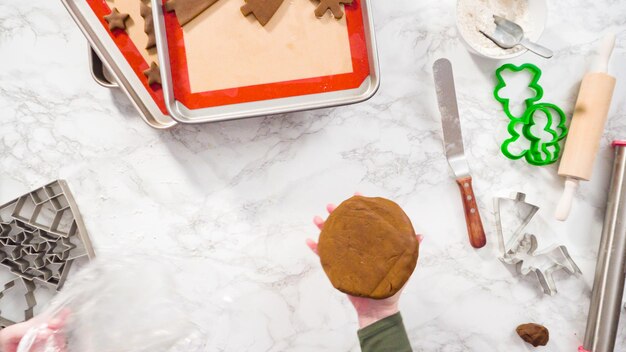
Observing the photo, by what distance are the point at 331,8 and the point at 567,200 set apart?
55 centimetres

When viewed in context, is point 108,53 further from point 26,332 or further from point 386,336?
point 386,336

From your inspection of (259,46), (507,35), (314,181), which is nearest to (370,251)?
(314,181)

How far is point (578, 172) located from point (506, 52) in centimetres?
25

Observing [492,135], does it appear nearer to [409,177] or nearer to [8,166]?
[409,177]

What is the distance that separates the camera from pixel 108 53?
32.6 inches

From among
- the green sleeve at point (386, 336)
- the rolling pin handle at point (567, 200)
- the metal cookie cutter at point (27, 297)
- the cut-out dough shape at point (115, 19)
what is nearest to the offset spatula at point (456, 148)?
the rolling pin handle at point (567, 200)

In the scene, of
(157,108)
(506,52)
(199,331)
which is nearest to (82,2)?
(157,108)

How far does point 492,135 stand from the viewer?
96 cm

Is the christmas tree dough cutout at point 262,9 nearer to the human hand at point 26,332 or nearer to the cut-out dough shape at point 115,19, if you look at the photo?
the cut-out dough shape at point 115,19

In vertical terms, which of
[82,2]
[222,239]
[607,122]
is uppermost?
[82,2]

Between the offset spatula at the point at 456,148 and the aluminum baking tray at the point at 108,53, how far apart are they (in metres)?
0.51

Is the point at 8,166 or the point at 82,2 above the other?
the point at 82,2

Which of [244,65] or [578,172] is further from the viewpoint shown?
[578,172]

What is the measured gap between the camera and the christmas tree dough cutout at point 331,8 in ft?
2.54
